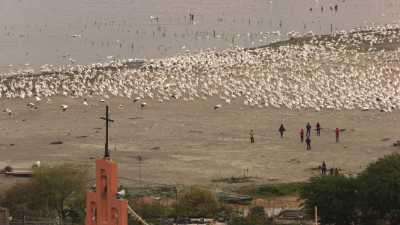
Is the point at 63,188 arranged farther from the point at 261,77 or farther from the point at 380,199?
the point at 261,77

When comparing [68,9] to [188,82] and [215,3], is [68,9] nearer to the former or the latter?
[215,3]

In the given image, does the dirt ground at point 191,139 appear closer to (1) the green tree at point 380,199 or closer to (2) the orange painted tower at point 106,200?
(1) the green tree at point 380,199

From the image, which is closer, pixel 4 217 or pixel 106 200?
pixel 106 200

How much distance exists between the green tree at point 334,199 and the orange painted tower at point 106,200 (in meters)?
8.85

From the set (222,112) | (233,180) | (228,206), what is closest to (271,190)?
(233,180)

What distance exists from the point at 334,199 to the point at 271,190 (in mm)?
5065

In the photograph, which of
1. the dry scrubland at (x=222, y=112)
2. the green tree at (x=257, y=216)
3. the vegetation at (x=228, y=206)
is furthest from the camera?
the dry scrubland at (x=222, y=112)

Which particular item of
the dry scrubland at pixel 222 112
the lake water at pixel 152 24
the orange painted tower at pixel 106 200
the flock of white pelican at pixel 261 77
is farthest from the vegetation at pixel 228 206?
the lake water at pixel 152 24

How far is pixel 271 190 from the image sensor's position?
85.1ft

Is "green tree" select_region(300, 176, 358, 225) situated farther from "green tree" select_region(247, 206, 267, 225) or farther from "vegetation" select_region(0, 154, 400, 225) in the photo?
"green tree" select_region(247, 206, 267, 225)

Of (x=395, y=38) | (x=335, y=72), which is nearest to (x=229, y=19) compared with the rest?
(x=395, y=38)

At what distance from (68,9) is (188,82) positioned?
44.0 meters

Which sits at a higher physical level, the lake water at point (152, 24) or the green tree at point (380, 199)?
the lake water at point (152, 24)

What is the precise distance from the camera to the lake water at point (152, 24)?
200 ft
